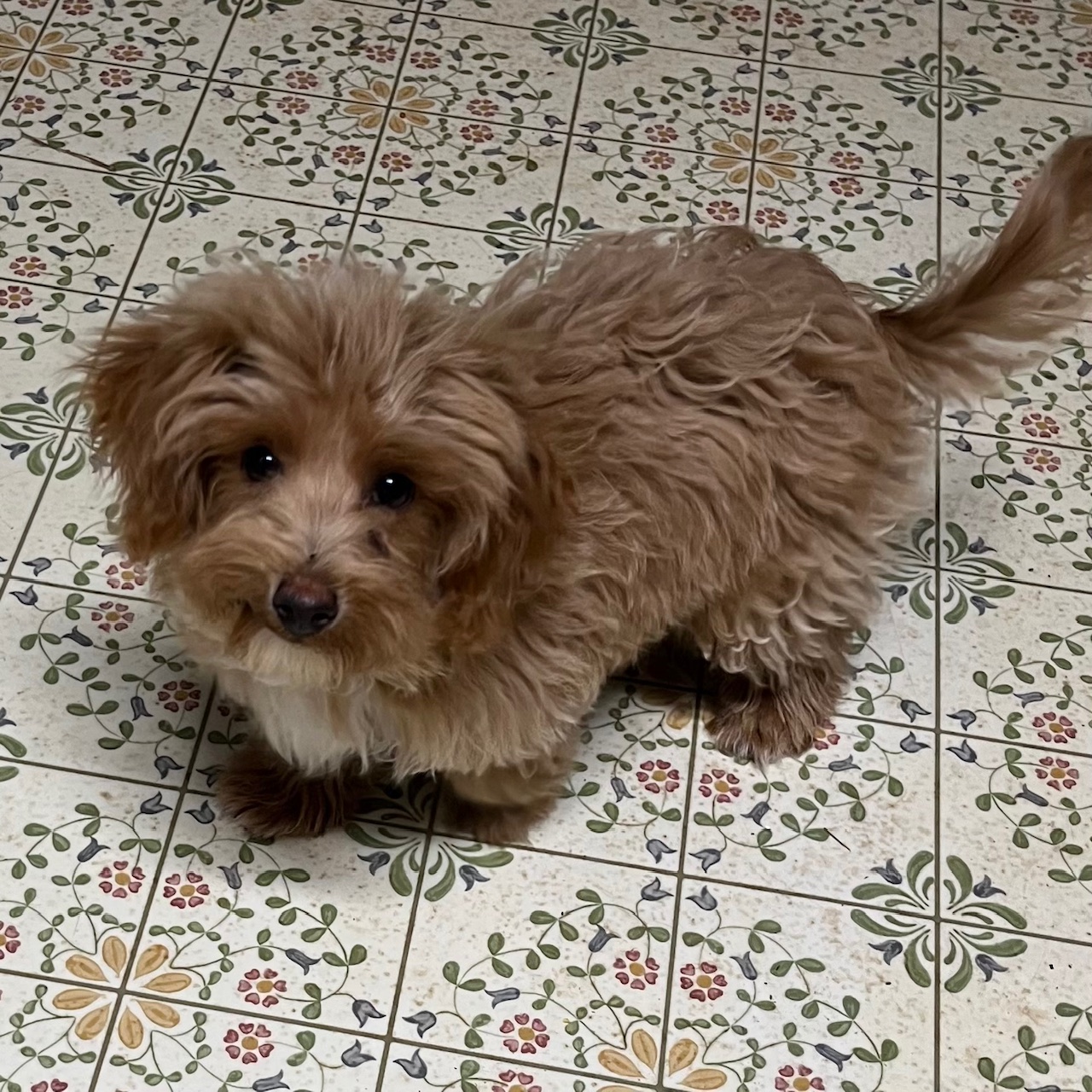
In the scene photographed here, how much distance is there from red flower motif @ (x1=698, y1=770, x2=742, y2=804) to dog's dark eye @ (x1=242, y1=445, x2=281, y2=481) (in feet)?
2.45

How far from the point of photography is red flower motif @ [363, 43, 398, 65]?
7.91 feet

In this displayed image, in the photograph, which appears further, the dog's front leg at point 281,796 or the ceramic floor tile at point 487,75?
the ceramic floor tile at point 487,75

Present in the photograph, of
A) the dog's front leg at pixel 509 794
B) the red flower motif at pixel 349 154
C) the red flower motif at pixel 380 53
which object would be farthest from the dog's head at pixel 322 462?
the red flower motif at pixel 380 53

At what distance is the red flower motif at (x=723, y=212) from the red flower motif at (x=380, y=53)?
1.97 ft

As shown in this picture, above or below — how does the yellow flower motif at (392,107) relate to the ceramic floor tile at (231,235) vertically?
above

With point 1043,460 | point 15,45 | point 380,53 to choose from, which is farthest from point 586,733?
point 15,45

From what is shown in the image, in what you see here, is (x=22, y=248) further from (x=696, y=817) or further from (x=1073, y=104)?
(x=1073, y=104)

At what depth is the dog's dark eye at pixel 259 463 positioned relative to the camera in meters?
1.24

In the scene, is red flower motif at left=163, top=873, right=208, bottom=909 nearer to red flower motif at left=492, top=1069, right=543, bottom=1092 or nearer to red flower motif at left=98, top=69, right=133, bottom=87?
red flower motif at left=492, top=1069, right=543, bottom=1092

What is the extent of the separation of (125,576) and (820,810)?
91cm

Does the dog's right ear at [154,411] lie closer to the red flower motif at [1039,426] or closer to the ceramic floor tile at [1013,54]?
the red flower motif at [1039,426]

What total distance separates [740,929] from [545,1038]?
0.26 m

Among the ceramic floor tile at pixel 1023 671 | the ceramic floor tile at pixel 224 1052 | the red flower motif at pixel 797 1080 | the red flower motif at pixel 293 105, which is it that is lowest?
the red flower motif at pixel 797 1080

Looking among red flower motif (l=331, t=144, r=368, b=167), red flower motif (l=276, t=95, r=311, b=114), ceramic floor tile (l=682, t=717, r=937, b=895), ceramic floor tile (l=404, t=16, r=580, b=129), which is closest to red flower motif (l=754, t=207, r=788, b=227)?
ceramic floor tile (l=404, t=16, r=580, b=129)
